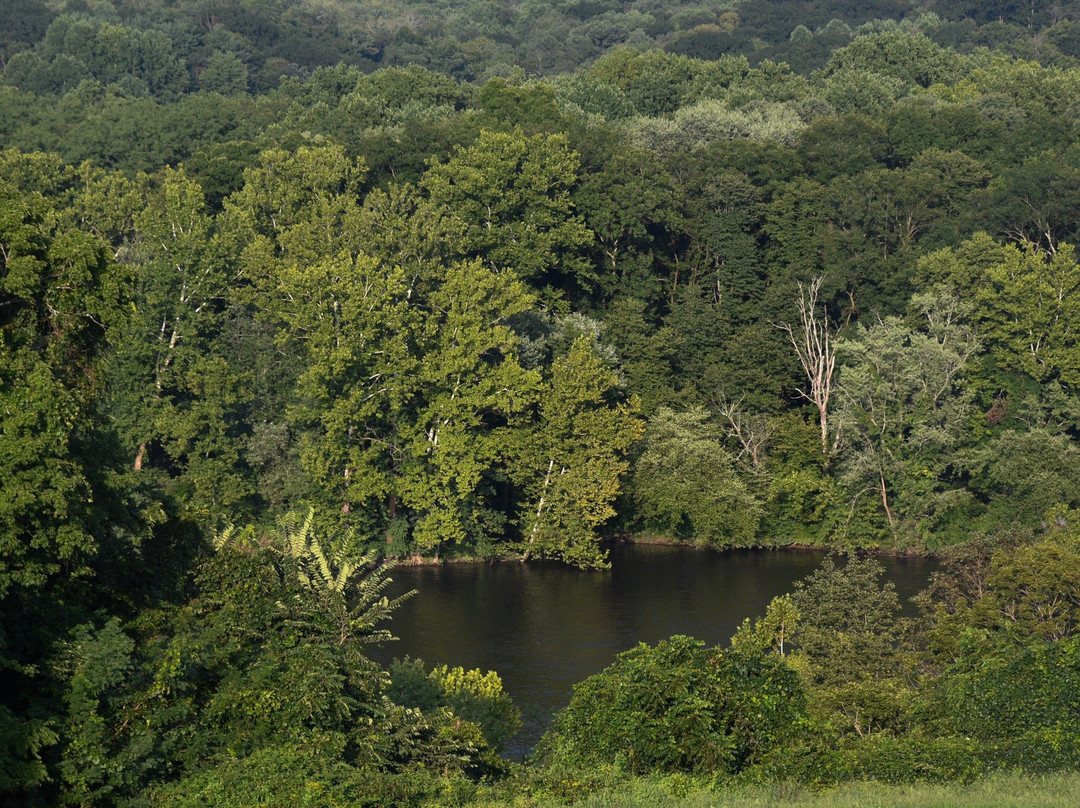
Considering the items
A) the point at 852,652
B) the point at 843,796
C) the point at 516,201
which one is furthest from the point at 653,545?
the point at 843,796

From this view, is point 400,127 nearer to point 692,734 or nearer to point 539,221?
point 539,221

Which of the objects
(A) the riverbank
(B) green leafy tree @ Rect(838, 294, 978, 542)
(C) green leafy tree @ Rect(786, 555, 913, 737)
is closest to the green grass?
(C) green leafy tree @ Rect(786, 555, 913, 737)

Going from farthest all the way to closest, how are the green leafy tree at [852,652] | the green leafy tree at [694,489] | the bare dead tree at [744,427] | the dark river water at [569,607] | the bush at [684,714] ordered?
the bare dead tree at [744,427] < the green leafy tree at [694,489] < the dark river water at [569,607] < the green leafy tree at [852,652] < the bush at [684,714]

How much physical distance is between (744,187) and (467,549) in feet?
90.7

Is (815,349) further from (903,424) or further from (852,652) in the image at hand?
(852,652)

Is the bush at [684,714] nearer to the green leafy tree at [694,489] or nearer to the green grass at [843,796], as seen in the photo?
the green grass at [843,796]

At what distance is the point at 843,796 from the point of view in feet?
71.6

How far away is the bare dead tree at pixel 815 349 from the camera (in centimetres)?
6825

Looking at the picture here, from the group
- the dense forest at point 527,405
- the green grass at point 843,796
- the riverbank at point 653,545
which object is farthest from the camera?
the riverbank at point 653,545

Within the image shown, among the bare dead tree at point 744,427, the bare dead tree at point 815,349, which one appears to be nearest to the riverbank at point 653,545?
the bare dead tree at point 744,427

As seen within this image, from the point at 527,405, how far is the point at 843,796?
40.5 metres

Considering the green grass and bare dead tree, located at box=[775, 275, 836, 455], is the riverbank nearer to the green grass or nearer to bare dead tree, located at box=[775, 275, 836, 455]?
bare dead tree, located at box=[775, 275, 836, 455]

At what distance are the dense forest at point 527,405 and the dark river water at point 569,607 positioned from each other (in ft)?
6.48

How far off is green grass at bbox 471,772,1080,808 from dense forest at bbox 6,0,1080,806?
2.69ft
